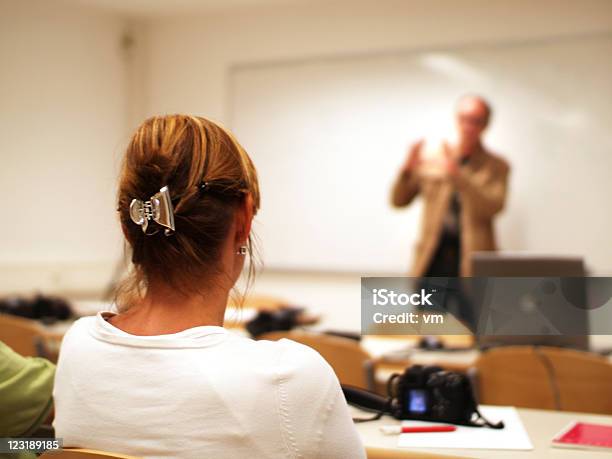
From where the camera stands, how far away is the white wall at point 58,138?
215 inches

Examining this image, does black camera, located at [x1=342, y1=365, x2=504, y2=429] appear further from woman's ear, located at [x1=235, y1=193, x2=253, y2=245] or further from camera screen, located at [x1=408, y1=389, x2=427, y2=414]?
woman's ear, located at [x1=235, y1=193, x2=253, y2=245]

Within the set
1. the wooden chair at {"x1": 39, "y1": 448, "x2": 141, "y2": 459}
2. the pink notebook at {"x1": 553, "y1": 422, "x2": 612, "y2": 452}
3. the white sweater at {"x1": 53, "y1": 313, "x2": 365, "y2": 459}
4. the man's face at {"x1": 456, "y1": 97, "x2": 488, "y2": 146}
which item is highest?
the man's face at {"x1": 456, "y1": 97, "x2": 488, "y2": 146}

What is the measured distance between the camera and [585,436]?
1.50 meters

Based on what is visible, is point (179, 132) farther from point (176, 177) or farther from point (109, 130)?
point (109, 130)

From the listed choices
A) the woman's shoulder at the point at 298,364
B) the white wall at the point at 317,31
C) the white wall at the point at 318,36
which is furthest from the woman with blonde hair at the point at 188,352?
the white wall at the point at 317,31

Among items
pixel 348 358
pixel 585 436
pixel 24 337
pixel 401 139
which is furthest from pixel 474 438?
pixel 401 139

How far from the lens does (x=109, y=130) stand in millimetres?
6246

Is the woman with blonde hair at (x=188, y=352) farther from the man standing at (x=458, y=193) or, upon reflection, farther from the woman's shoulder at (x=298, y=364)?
the man standing at (x=458, y=193)

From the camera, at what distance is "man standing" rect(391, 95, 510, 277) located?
5.04 meters

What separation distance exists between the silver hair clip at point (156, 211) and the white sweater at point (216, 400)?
0.52ft

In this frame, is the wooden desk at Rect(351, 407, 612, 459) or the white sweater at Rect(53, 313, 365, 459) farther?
the wooden desk at Rect(351, 407, 612, 459)

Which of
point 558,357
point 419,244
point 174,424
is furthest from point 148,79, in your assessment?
point 174,424

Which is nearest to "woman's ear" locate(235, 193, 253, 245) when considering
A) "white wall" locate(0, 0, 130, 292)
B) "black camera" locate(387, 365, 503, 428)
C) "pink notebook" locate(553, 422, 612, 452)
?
"black camera" locate(387, 365, 503, 428)

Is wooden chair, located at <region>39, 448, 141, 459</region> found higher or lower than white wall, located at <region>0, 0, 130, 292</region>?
lower
